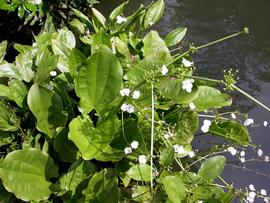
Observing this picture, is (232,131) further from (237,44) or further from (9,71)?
(237,44)

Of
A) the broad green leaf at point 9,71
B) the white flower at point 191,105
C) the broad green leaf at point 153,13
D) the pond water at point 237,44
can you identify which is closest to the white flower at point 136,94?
the white flower at point 191,105

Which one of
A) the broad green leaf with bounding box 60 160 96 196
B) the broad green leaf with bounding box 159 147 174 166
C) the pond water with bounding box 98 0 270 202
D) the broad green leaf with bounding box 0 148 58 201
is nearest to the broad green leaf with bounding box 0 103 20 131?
the broad green leaf with bounding box 0 148 58 201

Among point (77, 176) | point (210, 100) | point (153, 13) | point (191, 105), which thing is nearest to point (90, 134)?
point (77, 176)

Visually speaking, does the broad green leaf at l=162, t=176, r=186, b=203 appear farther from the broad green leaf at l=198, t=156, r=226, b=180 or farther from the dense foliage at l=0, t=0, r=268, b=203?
the broad green leaf at l=198, t=156, r=226, b=180

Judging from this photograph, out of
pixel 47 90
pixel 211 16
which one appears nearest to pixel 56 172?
pixel 47 90

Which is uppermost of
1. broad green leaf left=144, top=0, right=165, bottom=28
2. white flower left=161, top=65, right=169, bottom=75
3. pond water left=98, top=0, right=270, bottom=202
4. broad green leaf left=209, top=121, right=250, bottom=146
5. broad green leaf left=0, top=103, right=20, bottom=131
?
white flower left=161, top=65, right=169, bottom=75

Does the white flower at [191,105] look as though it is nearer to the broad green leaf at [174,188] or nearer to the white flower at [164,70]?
the white flower at [164,70]
